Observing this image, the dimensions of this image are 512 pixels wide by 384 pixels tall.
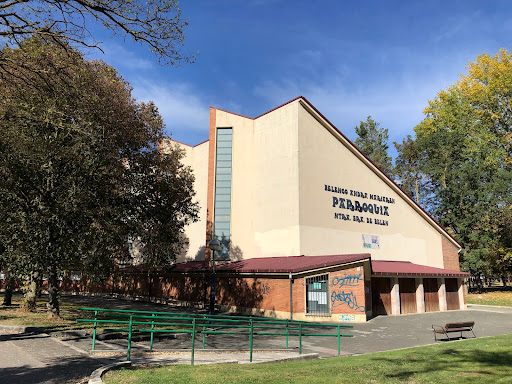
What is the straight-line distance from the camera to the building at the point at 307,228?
2091 centimetres

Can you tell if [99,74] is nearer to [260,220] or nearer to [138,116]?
[138,116]

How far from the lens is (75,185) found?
15.4m

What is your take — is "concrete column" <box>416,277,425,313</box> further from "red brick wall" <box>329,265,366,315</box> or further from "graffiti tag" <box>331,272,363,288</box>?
"graffiti tag" <box>331,272,363,288</box>

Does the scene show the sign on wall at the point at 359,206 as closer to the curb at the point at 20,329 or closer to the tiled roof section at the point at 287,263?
the tiled roof section at the point at 287,263

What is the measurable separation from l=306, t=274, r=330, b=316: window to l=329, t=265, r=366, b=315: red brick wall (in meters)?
0.33

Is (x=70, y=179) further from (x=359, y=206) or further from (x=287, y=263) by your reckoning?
(x=359, y=206)

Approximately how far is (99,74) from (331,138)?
59.4 feet

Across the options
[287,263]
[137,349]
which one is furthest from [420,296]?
[137,349]

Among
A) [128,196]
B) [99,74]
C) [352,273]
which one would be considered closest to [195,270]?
[128,196]

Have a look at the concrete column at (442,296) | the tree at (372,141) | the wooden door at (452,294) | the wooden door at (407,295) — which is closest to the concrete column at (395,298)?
the wooden door at (407,295)

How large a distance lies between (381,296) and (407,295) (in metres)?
3.16

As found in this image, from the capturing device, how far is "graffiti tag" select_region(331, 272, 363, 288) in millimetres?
20703

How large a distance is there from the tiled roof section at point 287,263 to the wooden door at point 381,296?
13.8 ft

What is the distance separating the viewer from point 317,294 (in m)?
20.9
